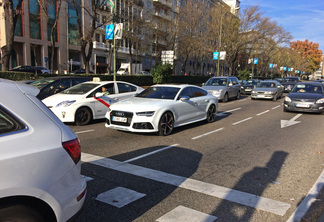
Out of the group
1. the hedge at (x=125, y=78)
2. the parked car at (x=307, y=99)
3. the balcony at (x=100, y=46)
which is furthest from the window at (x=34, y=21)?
the parked car at (x=307, y=99)

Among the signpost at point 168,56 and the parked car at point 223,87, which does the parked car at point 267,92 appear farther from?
the signpost at point 168,56

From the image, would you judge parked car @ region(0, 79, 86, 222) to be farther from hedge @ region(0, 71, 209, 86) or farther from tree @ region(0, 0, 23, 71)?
tree @ region(0, 0, 23, 71)

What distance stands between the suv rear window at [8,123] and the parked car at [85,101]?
6564 millimetres

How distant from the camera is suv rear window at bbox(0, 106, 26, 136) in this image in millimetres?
2059

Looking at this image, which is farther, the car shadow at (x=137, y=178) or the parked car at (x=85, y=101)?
the parked car at (x=85, y=101)

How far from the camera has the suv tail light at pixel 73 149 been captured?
7.68 ft

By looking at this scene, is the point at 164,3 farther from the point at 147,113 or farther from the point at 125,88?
the point at 147,113

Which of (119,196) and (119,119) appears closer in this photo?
(119,196)

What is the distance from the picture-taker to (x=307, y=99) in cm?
1213

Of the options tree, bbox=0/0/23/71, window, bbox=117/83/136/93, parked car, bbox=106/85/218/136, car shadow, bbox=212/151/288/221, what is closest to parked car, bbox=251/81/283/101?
parked car, bbox=106/85/218/136

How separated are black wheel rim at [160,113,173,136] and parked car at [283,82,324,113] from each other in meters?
7.71

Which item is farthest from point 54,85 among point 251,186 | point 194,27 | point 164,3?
point 164,3

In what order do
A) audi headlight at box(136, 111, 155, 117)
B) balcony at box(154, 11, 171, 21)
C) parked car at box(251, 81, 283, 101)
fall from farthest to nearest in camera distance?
1. balcony at box(154, 11, 171, 21)
2. parked car at box(251, 81, 283, 101)
3. audi headlight at box(136, 111, 155, 117)

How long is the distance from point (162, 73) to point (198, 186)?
23.0 m
